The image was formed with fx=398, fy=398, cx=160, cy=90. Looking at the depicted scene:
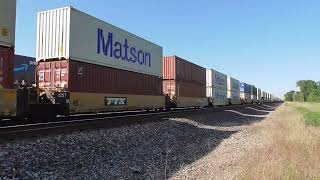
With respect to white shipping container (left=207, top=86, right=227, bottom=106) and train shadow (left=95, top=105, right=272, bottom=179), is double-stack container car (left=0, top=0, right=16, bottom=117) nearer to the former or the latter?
train shadow (left=95, top=105, right=272, bottom=179)

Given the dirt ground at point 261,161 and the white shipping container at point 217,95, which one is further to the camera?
the white shipping container at point 217,95

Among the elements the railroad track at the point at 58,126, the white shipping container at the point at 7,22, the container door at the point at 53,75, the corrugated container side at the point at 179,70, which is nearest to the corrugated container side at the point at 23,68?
the corrugated container side at the point at 179,70

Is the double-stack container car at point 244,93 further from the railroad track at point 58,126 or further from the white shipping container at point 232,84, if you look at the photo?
the railroad track at point 58,126

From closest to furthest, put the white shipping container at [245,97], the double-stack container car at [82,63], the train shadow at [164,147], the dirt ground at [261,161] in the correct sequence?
the dirt ground at [261,161] → the train shadow at [164,147] → the double-stack container car at [82,63] → the white shipping container at [245,97]

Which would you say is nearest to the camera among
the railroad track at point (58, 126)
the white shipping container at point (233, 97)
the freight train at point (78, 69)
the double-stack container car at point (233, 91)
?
the railroad track at point (58, 126)

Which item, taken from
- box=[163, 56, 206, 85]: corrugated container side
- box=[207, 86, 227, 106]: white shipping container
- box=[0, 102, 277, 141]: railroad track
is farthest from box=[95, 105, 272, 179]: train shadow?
box=[207, 86, 227, 106]: white shipping container

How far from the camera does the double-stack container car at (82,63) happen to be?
672 inches

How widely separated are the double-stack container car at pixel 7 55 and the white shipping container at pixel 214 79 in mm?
29541

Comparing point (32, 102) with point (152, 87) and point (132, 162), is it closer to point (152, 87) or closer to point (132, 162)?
point (132, 162)

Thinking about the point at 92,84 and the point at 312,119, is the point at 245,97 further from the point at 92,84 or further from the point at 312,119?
the point at 92,84

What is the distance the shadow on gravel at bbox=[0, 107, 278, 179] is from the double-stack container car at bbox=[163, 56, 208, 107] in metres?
12.7

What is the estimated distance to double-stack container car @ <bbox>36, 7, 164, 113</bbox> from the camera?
17.1m

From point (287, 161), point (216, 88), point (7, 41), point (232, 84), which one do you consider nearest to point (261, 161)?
point (287, 161)

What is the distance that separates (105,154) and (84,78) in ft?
24.0
